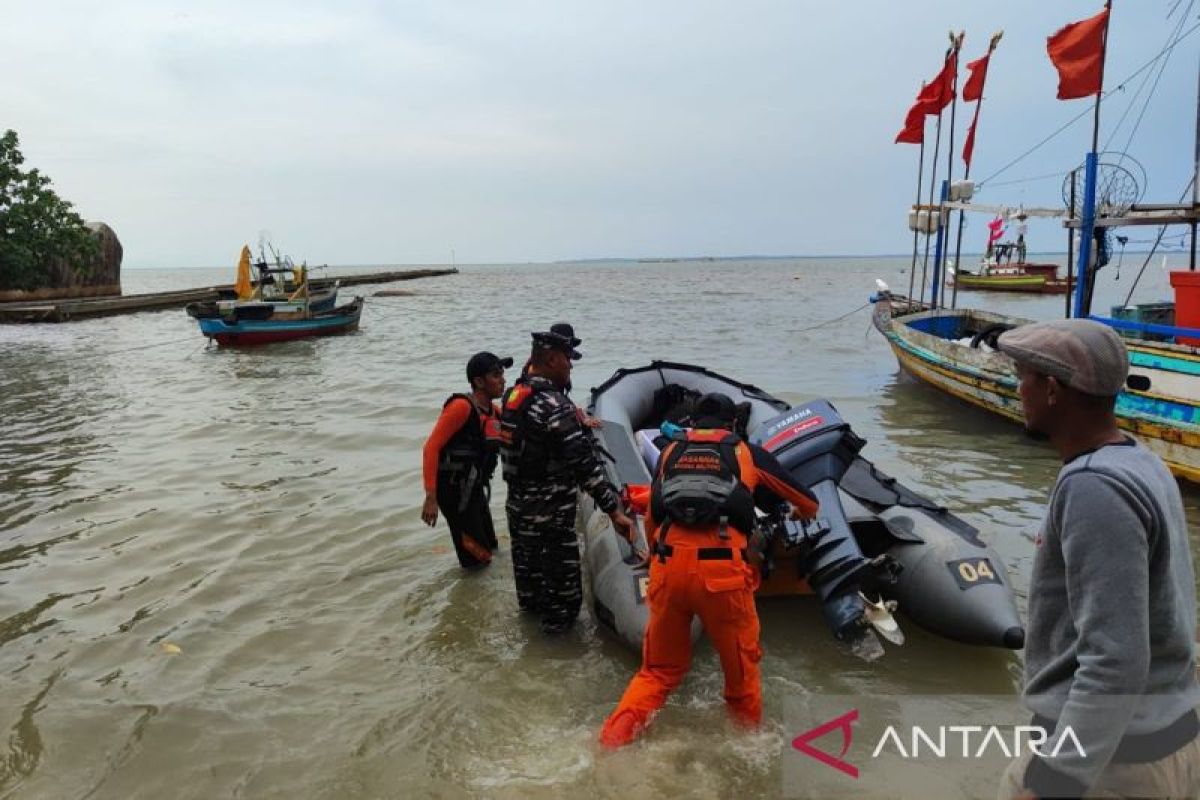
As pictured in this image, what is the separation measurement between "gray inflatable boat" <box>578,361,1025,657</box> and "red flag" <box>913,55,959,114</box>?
1288cm

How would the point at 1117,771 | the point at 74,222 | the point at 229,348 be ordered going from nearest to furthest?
the point at 1117,771
the point at 229,348
the point at 74,222

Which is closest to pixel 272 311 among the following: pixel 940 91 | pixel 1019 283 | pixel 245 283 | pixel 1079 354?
pixel 245 283

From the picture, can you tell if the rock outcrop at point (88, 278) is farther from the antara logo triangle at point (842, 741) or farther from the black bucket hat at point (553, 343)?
the antara logo triangle at point (842, 741)

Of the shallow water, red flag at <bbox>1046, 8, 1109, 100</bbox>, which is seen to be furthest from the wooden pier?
red flag at <bbox>1046, 8, 1109, 100</bbox>

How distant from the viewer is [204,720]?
3863mm

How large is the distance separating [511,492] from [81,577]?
3.80 meters

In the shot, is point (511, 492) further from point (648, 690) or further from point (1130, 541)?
point (1130, 541)

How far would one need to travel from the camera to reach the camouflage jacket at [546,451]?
13.3 ft

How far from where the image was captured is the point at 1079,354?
5.13 ft

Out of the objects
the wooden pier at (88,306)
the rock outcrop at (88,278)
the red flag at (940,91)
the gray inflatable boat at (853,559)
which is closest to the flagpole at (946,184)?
the red flag at (940,91)

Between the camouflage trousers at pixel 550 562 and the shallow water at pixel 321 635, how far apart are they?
20 centimetres

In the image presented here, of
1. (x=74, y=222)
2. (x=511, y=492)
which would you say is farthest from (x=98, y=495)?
(x=74, y=222)

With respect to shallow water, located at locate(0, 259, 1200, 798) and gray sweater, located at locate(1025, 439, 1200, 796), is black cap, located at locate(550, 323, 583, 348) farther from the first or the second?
gray sweater, located at locate(1025, 439, 1200, 796)

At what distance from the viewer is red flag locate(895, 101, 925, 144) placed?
15889 mm
